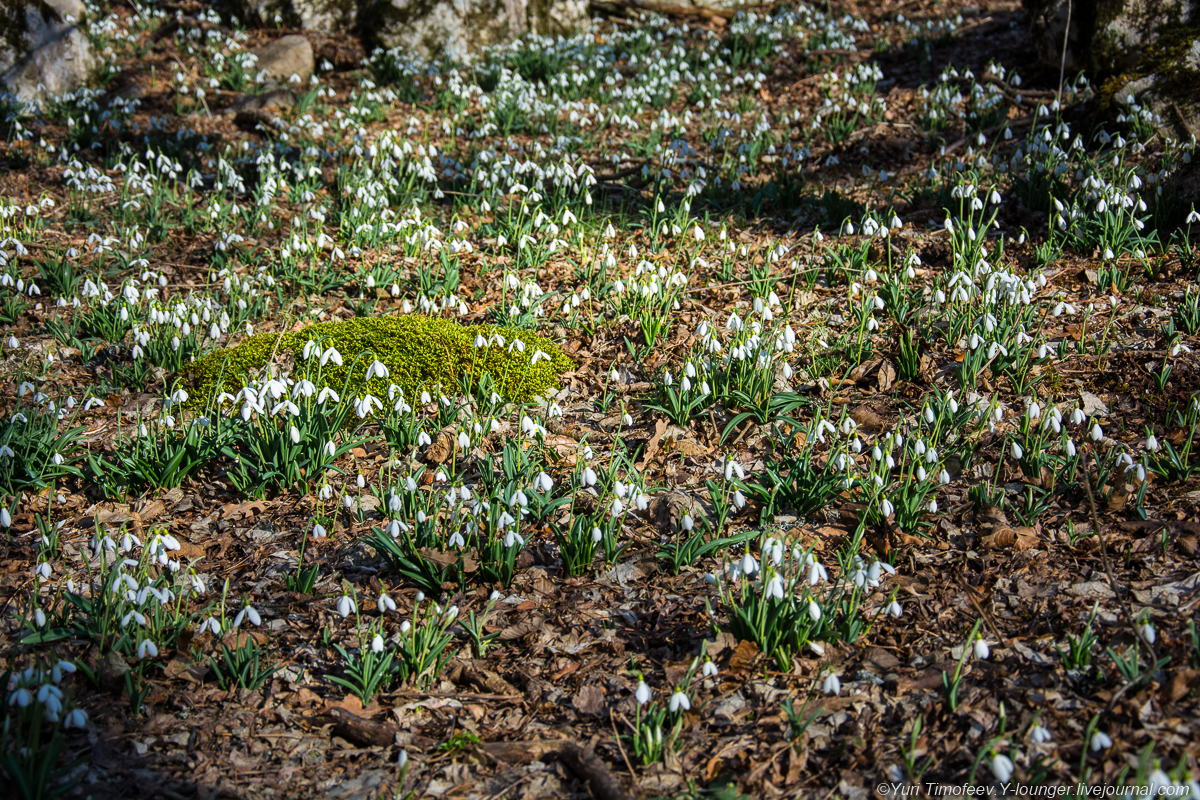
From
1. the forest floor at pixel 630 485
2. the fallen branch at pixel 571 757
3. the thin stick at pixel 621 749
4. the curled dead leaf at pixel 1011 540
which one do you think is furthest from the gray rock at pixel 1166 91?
the fallen branch at pixel 571 757

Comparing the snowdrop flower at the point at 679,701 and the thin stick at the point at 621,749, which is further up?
the snowdrop flower at the point at 679,701

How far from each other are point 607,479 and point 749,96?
6.15 metres

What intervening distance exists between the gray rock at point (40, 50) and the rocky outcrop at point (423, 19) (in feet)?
7.83

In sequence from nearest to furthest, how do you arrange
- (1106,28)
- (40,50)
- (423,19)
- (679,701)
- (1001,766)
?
(1001,766) < (679,701) < (1106,28) < (40,50) < (423,19)

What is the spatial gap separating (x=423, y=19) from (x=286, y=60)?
177cm

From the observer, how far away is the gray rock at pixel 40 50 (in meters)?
8.41

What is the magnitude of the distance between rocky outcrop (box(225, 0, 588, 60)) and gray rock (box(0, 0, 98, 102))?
94.0 inches

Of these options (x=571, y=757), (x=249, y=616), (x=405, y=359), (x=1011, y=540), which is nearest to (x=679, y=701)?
(x=571, y=757)

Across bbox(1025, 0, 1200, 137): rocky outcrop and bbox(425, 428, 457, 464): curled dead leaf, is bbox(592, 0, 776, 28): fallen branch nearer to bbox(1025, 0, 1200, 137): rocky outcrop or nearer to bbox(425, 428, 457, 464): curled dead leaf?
bbox(1025, 0, 1200, 137): rocky outcrop

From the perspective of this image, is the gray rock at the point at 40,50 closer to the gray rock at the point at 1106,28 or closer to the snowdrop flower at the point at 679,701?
the snowdrop flower at the point at 679,701

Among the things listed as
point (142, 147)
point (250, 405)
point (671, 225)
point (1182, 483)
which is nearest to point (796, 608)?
point (1182, 483)

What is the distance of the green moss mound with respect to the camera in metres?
4.16

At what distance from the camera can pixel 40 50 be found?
853 centimetres

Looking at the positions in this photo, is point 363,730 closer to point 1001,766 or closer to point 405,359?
point 1001,766
